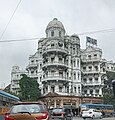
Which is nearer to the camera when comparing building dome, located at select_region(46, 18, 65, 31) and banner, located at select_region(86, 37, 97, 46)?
building dome, located at select_region(46, 18, 65, 31)

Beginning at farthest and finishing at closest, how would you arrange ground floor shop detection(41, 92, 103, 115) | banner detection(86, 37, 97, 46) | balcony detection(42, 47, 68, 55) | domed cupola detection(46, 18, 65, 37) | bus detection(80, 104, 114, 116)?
1. banner detection(86, 37, 97, 46)
2. domed cupola detection(46, 18, 65, 37)
3. balcony detection(42, 47, 68, 55)
4. ground floor shop detection(41, 92, 103, 115)
5. bus detection(80, 104, 114, 116)

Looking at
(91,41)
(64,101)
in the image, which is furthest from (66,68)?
(91,41)

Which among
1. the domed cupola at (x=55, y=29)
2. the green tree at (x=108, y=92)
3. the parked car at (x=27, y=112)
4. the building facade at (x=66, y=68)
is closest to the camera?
the parked car at (x=27, y=112)

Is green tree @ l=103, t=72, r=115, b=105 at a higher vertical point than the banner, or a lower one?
lower

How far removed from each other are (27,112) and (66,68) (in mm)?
63090

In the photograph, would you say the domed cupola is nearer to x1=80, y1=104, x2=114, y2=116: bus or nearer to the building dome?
the building dome

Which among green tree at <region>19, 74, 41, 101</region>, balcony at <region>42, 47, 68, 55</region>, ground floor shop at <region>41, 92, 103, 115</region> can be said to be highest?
balcony at <region>42, 47, 68, 55</region>

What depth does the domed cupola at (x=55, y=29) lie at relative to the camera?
232ft

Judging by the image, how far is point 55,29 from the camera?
7075 cm

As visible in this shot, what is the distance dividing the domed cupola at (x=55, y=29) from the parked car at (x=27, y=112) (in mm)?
61225

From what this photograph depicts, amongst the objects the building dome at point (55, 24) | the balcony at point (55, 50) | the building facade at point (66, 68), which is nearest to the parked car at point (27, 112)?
the building facade at point (66, 68)

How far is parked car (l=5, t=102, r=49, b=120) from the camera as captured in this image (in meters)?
8.67

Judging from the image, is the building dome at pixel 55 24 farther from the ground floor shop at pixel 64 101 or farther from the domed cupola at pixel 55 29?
the ground floor shop at pixel 64 101

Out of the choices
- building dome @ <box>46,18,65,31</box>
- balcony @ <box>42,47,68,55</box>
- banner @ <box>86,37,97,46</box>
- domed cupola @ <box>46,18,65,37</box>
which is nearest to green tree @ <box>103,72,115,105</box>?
balcony @ <box>42,47,68,55</box>
